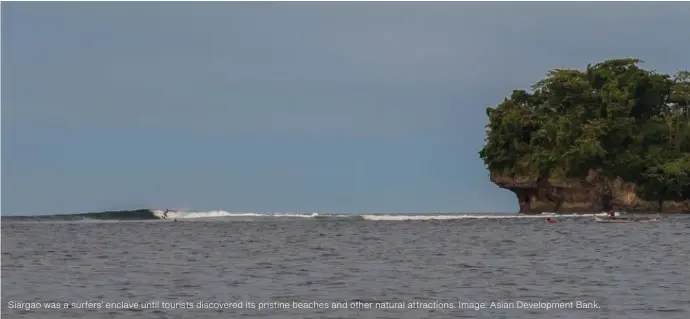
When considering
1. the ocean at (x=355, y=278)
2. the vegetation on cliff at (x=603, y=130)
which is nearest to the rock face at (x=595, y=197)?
the vegetation on cliff at (x=603, y=130)

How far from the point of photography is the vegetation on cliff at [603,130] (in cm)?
10781

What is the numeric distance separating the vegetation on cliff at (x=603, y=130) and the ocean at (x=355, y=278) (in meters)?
47.2

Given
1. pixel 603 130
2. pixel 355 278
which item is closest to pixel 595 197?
pixel 603 130

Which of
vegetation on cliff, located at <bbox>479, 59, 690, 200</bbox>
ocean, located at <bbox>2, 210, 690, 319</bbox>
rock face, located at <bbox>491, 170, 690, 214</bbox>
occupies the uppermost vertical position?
vegetation on cliff, located at <bbox>479, 59, 690, 200</bbox>

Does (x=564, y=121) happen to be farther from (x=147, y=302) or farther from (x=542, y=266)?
(x=147, y=302)

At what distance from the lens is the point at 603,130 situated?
357 feet

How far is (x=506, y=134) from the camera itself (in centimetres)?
11388

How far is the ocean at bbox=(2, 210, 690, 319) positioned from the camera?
27.8 metres

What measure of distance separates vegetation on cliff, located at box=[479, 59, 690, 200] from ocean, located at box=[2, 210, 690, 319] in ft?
155

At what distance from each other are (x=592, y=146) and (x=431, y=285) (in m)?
75.7

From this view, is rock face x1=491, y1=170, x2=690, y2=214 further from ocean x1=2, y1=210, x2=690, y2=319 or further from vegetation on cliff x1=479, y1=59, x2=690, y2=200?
ocean x1=2, y1=210, x2=690, y2=319

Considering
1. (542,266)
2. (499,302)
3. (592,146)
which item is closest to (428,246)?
(542,266)

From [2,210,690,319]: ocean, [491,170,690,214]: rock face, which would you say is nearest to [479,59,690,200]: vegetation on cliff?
[491,170,690,214]: rock face

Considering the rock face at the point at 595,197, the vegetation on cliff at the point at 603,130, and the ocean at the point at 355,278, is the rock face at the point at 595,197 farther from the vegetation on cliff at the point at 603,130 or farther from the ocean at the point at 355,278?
the ocean at the point at 355,278
